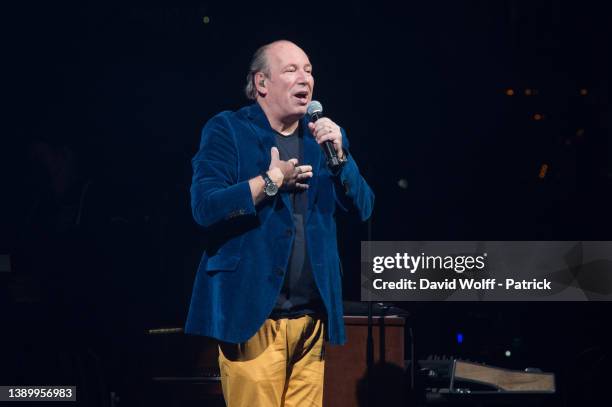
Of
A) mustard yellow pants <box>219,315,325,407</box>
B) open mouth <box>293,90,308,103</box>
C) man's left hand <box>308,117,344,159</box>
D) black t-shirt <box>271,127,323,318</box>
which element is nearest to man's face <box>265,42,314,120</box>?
open mouth <box>293,90,308,103</box>

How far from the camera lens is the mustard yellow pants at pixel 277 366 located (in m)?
2.15

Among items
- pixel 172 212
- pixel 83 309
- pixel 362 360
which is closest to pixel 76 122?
pixel 172 212

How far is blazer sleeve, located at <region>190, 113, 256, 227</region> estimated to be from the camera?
2146 mm

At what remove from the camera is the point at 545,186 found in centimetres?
504

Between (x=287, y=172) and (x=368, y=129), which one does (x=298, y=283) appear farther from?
(x=368, y=129)

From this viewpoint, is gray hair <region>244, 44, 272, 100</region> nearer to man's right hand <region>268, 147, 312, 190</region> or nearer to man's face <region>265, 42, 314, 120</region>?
man's face <region>265, 42, 314, 120</region>

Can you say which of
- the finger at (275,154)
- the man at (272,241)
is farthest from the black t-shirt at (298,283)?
the finger at (275,154)

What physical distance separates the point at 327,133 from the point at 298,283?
0.43 metres

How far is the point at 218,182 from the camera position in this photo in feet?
7.33

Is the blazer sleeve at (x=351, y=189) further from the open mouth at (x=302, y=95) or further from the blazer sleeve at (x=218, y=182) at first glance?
the blazer sleeve at (x=218, y=182)

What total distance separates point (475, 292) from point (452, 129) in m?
1.33

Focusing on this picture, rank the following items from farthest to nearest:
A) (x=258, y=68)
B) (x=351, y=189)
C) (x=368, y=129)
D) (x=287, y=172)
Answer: (x=368, y=129)
(x=258, y=68)
(x=351, y=189)
(x=287, y=172)

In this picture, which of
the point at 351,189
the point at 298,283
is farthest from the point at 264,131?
the point at 298,283

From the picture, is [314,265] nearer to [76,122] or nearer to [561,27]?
[76,122]
